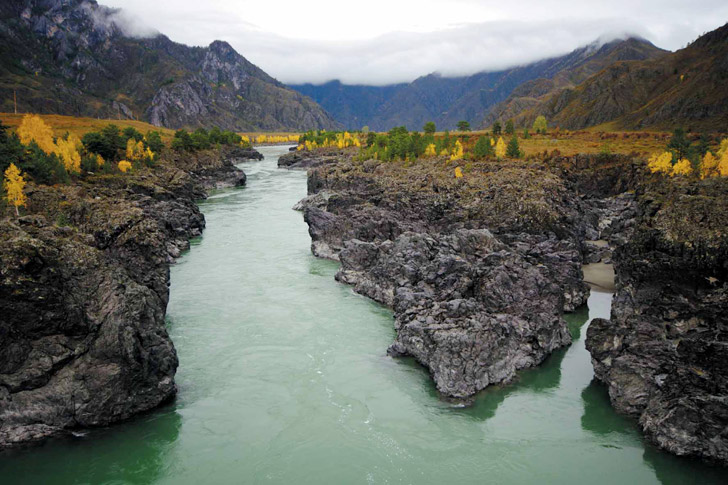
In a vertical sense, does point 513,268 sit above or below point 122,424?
above

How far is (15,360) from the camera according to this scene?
18953 millimetres

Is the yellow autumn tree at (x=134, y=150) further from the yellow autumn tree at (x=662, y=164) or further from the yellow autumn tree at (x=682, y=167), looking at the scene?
the yellow autumn tree at (x=682, y=167)

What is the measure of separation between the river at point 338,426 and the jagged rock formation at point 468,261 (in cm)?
163

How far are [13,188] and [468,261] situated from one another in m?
40.2

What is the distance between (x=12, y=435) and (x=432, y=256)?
90.7 ft

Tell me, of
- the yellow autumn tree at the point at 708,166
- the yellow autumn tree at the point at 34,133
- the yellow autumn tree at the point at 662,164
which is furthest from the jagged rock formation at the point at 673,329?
the yellow autumn tree at the point at 34,133

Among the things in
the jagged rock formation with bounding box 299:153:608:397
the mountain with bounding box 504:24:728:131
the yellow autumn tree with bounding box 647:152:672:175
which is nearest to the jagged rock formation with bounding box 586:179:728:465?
the jagged rock formation with bounding box 299:153:608:397

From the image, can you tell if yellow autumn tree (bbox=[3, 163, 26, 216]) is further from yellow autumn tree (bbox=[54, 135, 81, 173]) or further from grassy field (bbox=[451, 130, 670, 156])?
grassy field (bbox=[451, 130, 670, 156])

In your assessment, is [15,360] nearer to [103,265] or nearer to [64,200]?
[103,265]

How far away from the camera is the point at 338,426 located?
70.1ft

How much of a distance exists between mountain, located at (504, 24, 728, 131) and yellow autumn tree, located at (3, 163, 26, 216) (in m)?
137

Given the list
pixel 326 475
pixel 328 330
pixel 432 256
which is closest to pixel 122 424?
pixel 326 475

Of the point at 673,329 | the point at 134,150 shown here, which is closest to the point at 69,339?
the point at 673,329

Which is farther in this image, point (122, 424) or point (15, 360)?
point (122, 424)
